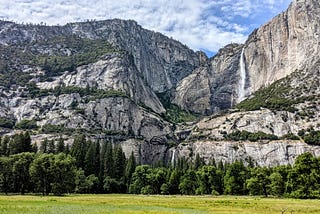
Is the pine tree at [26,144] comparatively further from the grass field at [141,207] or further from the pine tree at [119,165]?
the grass field at [141,207]

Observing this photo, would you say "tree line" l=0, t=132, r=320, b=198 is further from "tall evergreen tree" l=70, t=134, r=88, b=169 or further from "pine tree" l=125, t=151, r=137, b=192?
"pine tree" l=125, t=151, r=137, b=192

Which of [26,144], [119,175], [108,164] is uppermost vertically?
[26,144]

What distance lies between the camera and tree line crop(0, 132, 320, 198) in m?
93.7

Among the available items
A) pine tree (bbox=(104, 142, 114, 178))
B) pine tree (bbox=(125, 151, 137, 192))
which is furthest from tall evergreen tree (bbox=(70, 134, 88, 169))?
pine tree (bbox=(125, 151, 137, 192))

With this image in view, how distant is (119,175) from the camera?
6058 inches

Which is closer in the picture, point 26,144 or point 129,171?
point 26,144

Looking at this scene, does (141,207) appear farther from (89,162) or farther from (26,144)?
(89,162)

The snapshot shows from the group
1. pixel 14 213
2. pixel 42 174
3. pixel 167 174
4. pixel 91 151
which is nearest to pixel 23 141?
pixel 91 151

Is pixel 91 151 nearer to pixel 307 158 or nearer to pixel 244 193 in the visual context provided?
pixel 244 193

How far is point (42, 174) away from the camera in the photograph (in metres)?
98.8

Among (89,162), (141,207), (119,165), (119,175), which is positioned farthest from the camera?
(119,165)

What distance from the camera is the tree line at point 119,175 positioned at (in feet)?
307

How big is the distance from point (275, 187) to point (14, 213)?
295ft

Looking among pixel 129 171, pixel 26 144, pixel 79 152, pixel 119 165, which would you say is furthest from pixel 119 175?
pixel 26 144
